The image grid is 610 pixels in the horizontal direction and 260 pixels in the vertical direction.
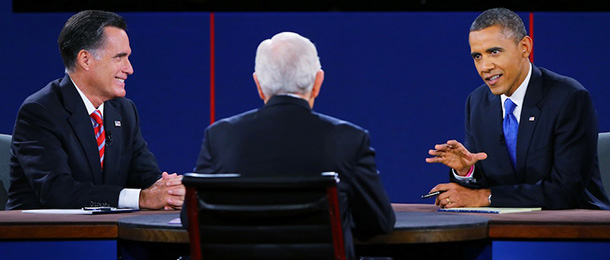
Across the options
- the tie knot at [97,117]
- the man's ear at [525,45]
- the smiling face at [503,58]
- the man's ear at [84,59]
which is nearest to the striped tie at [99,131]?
the tie knot at [97,117]

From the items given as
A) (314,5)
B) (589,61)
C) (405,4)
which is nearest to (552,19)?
(589,61)

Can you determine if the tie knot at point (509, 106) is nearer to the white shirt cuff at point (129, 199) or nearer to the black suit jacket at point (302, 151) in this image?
the black suit jacket at point (302, 151)

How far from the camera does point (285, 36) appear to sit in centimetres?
202

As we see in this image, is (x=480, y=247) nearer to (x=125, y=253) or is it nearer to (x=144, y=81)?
(x=125, y=253)

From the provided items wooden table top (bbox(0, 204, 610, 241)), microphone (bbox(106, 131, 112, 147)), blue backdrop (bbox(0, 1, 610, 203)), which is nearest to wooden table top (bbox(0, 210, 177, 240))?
wooden table top (bbox(0, 204, 610, 241))

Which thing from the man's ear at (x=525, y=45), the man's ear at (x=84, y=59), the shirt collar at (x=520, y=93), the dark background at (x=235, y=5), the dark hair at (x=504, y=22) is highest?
the dark background at (x=235, y=5)

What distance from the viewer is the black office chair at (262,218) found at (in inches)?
69.6

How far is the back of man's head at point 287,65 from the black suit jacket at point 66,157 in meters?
1.04

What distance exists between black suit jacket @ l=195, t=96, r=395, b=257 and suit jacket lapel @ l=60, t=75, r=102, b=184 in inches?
45.2

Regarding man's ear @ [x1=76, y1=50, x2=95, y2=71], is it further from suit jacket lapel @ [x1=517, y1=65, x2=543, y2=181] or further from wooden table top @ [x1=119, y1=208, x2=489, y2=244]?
suit jacket lapel @ [x1=517, y1=65, x2=543, y2=181]

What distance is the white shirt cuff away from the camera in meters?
2.78

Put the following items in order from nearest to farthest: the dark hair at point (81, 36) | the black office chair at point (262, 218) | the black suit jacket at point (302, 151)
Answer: the black office chair at point (262, 218) → the black suit jacket at point (302, 151) → the dark hair at point (81, 36)

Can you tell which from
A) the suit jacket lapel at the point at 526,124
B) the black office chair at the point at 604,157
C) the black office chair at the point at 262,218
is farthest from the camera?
the black office chair at the point at 604,157

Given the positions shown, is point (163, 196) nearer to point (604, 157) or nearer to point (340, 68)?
point (340, 68)
